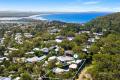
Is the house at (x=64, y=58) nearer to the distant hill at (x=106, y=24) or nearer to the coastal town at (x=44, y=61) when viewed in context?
the coastal town at (x=44, y=61)

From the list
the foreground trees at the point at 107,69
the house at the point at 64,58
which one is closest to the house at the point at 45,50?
the house at the point at 64,58

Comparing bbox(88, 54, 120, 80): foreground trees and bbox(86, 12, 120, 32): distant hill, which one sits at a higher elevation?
bbox(88, 54, 120, 80): foreground trees

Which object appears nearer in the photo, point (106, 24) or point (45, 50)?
point (45, 50)

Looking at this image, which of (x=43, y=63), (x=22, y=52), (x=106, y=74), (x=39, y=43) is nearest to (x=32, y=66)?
(x=43, y=63)

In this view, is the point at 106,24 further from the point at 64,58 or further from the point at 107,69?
the point at 107,69

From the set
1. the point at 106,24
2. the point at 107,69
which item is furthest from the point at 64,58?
the point at 106,24

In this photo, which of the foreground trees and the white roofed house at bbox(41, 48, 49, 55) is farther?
the white roofed house at bbox(41, 48, 49, 55)

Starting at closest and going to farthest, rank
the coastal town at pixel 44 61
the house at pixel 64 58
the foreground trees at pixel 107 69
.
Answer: the foreground trees at pixel 107 69, the coastal town at pixel 44 61, the house at pixel 64 58

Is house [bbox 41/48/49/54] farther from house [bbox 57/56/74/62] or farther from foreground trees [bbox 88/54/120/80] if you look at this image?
foreground trees [bbox 88/54/120/80]

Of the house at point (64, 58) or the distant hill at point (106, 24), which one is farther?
the distant hill at point (106, 24)

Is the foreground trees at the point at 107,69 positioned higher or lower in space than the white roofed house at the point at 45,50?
higher

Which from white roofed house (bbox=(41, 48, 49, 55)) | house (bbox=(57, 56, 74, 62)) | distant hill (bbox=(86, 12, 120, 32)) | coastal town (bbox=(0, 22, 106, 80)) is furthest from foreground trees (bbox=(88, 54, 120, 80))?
distant hill (bbox=(86, 12, 120, 32))

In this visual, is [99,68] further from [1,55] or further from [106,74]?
[1,55]
